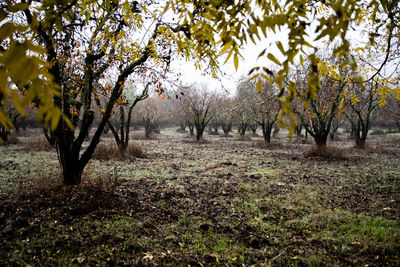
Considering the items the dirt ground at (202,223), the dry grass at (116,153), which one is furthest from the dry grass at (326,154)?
the dry grass at (116,153)

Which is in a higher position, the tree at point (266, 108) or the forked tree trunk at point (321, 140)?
the tree at point (266, 108)

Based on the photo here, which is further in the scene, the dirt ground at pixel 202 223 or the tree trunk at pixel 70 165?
the tree trunk at pixel 70 165

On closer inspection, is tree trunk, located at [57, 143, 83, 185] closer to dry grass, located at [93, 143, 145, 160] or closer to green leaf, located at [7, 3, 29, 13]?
green leaf, located at [7, 3, 29, 13]

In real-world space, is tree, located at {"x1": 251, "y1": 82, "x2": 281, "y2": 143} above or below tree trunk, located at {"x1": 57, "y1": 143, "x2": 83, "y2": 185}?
above

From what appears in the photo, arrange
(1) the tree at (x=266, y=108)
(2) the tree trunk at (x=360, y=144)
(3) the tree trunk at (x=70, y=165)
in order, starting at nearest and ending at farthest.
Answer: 1. (3) the tree trunk at (x=70, y=165)
2. (2) the tree trunk at (x=360, y=144)
3. (1) the tree at (x=266, y=108)

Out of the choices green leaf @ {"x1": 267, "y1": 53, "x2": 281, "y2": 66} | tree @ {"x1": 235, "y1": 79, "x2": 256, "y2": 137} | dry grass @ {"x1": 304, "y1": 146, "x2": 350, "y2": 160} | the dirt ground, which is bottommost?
the dirt ground

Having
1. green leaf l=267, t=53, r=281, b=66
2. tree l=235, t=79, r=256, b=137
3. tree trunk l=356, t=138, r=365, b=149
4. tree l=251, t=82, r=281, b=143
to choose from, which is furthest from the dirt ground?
tree l=235, t=79, r=256, b=137

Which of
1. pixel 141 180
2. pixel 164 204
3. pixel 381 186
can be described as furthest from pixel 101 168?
pixel 381 186

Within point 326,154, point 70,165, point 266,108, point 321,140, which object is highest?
point 266,108

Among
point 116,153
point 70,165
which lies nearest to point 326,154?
point 116,153

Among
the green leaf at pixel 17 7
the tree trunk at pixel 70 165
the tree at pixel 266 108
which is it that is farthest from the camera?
the tree at pixel 266 108

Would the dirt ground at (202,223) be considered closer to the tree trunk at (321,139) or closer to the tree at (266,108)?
the tree trunk at (321,139)

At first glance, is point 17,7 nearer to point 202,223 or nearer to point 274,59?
point 274,59

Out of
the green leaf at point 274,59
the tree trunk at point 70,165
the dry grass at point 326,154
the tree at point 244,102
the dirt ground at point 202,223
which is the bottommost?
the dirt ground at point 202,223
